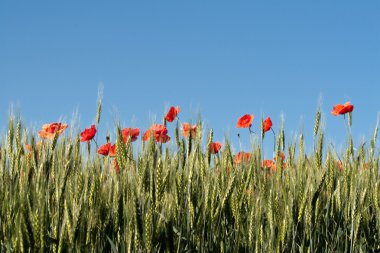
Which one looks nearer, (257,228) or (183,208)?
(257,228)

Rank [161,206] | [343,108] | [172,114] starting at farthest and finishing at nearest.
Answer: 1. [343,108]
2. [172,114]
3. [161,206]

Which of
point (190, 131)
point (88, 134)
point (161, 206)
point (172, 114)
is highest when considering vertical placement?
point (172, 114)

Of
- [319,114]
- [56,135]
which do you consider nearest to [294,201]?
[319,114]

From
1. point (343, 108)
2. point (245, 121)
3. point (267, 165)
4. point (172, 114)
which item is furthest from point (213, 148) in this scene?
point (343, 108)

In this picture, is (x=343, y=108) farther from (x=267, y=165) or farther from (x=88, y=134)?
(x=88, y=134)

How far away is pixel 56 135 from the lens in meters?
2.55

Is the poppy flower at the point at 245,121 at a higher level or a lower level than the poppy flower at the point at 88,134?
higher

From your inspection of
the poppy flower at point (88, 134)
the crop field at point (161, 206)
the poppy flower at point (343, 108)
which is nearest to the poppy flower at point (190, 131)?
the crop field at point (161, 206)

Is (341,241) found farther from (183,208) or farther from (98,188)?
(98,188)

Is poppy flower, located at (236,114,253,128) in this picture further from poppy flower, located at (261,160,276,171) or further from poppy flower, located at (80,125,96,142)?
poppy flower, located at (80,125,96,142)

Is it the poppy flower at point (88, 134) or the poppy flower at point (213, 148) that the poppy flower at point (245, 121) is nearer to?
the poppy flower at point (213, 148)

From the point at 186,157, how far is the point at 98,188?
545 millimetres

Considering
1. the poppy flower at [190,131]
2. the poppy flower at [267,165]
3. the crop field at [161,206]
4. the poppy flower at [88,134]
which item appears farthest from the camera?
the poppy flower at [88,134]

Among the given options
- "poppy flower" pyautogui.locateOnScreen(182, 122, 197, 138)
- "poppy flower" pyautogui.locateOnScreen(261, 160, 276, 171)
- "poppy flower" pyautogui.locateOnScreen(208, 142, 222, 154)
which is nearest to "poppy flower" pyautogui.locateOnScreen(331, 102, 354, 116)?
"poppy flower" pyautogui.locateOnScreen(261, 160, 276, 171)
